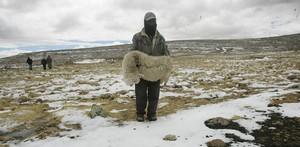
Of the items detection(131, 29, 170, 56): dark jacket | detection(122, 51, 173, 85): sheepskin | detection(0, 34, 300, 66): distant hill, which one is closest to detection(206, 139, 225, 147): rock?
detection(122, 51, 173, 85): sheepskin

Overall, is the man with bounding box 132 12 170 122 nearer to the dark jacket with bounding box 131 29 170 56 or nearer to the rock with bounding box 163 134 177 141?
the dark jacket with bounding box 131 29 170 56

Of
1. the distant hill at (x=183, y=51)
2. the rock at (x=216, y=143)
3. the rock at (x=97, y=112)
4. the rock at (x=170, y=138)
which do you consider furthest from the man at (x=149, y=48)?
the distant hill at (x=183, y=51)

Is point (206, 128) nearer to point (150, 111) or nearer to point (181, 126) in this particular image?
point (181, 126)

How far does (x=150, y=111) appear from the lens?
5707mm

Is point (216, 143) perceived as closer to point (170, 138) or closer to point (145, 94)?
point (170, 138)

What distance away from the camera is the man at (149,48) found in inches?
213

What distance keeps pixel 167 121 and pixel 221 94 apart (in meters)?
3.35

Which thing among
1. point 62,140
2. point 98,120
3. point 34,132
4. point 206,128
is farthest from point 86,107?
point 206,128

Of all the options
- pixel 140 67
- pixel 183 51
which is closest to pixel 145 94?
pixel 140 67

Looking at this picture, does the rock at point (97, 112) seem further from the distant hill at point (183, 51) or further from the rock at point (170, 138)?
the distant hill at point (183, 51)

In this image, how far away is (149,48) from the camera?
5531mm

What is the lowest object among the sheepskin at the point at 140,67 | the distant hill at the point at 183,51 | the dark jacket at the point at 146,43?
the distant hill at the point at 183,51

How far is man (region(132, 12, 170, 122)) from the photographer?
540cm

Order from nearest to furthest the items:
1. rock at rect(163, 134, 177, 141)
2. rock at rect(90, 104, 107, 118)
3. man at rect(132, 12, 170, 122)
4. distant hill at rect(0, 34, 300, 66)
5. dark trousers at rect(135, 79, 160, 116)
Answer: rock at rect(163, 134, 177, 141)
man at rect(132, 12, 170, 122)
dark trousers at rect(135, 79, 160, 116)
rock at rect(90, 104, 107, 118)
distant hill at rect(0, 34, 300, 66)
